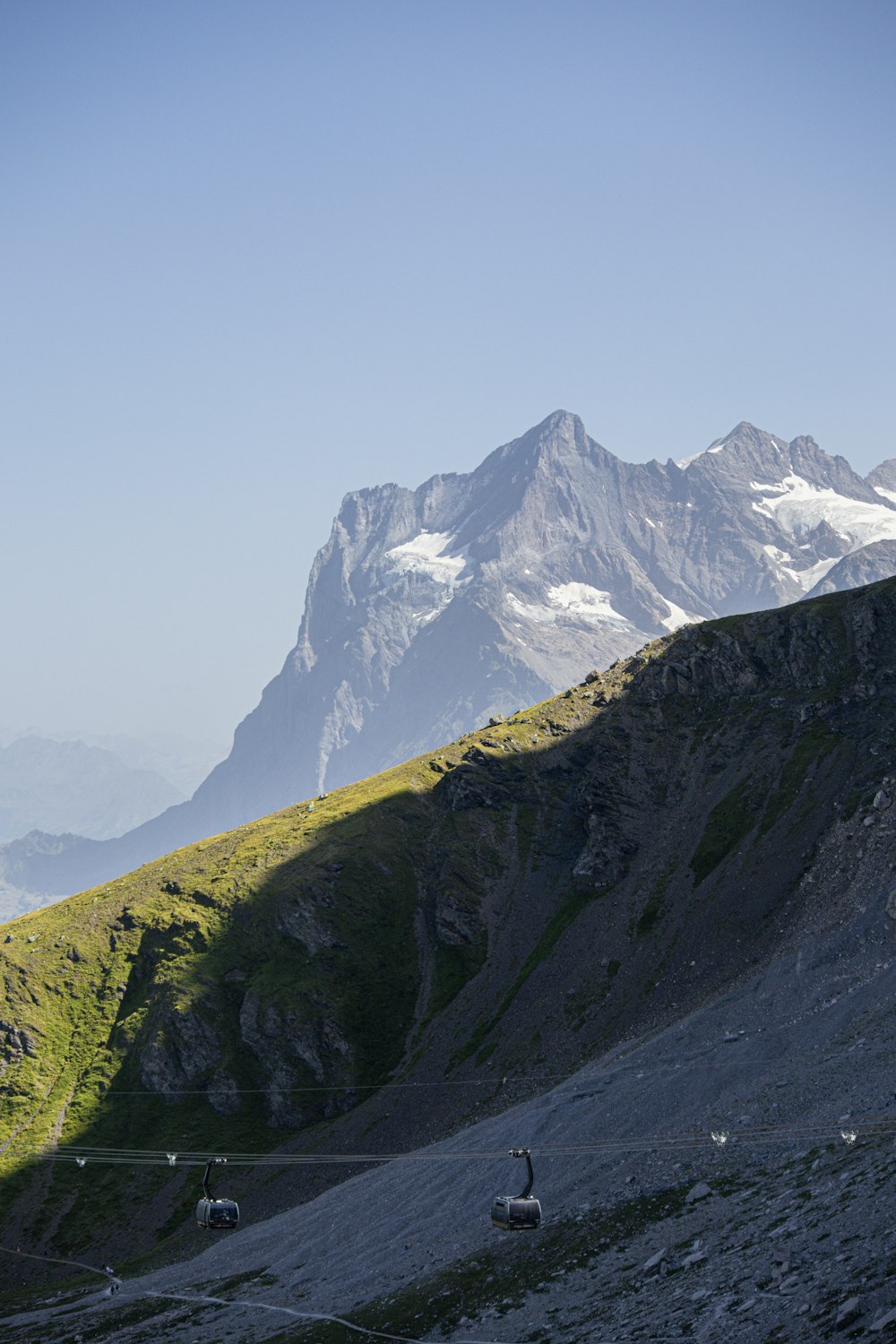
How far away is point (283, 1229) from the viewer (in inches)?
5285

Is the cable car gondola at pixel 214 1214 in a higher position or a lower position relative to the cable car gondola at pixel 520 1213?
higher

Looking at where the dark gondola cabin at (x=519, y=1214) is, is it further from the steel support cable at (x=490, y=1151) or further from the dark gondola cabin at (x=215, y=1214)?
the dark gondola cabin at (x=215, y=1214)

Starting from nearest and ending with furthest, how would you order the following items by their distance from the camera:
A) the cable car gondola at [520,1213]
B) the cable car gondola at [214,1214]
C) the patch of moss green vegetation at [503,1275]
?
1. the patch of moss green vegetation at [503,1275]
2. the cable car gondola at [520,1213]
3. the cable car gondola at [214,1214]

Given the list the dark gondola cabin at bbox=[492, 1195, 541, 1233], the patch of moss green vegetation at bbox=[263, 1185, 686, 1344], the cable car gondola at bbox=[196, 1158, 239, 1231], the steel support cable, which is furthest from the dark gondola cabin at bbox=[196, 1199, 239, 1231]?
the dark gondola cabin at bbox=[492, 1195, 541, 1233]

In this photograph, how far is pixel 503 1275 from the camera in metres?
91.3

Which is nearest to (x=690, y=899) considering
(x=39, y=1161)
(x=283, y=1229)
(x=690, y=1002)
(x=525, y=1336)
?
(x=690, y=1002)

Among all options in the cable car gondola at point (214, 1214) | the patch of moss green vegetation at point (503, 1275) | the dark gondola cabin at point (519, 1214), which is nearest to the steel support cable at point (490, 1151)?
the patch of moss green vegetation at point (503, 1275)

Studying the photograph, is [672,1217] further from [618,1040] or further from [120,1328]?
[618,1040]

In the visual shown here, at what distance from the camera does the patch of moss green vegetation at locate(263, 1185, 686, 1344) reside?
8631 cm

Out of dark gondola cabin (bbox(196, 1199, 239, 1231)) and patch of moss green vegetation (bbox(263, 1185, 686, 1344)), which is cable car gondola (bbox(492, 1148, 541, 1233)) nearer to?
patch of moss green vegetation (bbox(263, 1185, 686, 1344))

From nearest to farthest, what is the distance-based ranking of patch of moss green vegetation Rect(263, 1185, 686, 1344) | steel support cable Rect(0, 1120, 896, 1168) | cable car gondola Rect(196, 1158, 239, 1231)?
patch of moss green vegetation Rect(263, 1185, 686, 1344), steel support cable Rect(0, 1120, 896, 1168), cable car gondola Rect(196, 1158, 239, 1231)

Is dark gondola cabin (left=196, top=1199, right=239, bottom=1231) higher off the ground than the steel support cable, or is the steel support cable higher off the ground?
dark gondola cabin (left=196, top=1199, right=239, bottom=1231)

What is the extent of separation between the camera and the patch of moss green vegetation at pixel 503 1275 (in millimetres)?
86312

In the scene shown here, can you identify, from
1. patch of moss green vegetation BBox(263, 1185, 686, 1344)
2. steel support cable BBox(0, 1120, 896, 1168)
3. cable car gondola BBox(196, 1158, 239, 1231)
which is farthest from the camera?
cable car gondola BBox(196, 1158, 239, 1231)
